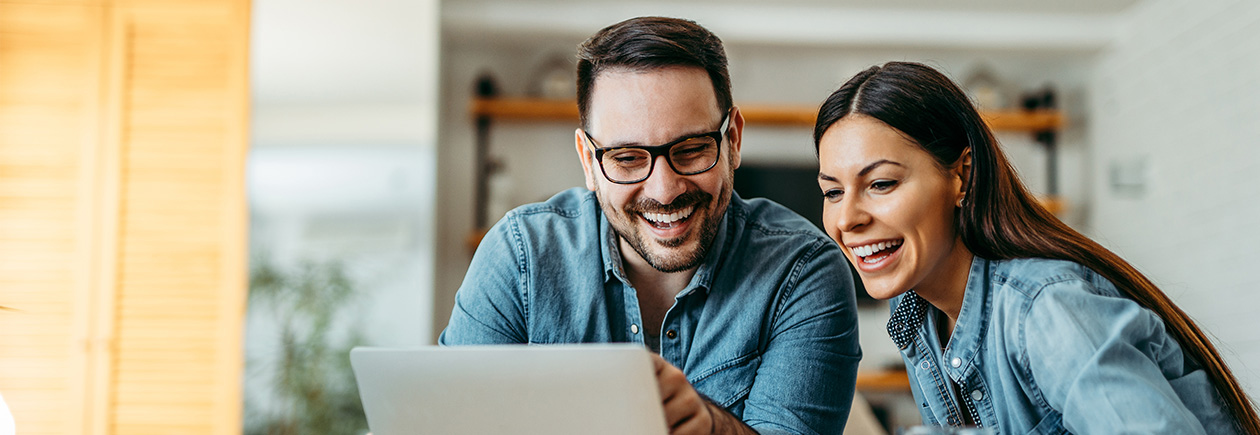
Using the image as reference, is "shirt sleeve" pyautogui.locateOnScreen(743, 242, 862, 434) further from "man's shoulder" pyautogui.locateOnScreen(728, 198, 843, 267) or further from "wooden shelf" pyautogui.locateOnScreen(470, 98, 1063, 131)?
"wooden shelf" pyautogui.locateOnScreen(470, 98, 1063, 131)

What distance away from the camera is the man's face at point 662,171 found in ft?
4.54

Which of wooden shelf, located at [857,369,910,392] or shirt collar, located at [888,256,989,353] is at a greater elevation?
shirt collar, located at [888,256,989,353]

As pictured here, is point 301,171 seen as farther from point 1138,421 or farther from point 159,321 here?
point 1138,421

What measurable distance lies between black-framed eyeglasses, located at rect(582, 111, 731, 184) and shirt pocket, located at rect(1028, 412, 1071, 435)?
1.89 ft

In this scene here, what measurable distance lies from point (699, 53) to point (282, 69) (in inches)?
108

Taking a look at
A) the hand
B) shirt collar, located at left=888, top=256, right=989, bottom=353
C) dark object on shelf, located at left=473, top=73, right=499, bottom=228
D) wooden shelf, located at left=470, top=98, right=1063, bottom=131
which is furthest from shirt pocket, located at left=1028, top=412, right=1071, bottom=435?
dark object on shelf, located at left=473, top=73, right=499, bottom=228

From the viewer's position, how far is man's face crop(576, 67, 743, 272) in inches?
54.5

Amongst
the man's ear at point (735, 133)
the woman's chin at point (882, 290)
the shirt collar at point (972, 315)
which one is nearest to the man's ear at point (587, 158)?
the man's ear at point (735, 133)

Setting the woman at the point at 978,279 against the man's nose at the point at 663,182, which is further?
the man's nose at the point at 663,182

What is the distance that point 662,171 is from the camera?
1372 millimetres

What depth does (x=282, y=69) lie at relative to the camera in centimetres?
369

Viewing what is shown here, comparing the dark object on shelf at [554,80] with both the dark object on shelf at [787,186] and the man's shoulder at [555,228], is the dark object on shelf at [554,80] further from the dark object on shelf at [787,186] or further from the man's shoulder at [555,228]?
the man's shoulder at [555,228]

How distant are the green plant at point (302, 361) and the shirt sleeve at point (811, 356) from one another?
2493mm

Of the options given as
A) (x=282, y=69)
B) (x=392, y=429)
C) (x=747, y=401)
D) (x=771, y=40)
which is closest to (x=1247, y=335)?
(x=771, y=40)
